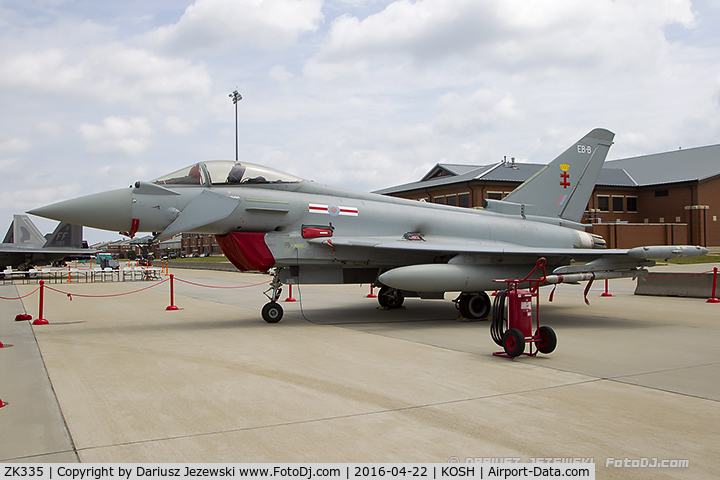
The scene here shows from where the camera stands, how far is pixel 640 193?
54062 millimetres

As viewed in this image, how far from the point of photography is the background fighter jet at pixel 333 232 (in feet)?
30.1

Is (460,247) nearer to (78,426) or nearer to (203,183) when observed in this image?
(203,183)

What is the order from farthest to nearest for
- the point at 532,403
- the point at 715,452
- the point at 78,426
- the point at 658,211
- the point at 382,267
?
the point at 658,211 < the point at 382,267 < the point at 532,403 < the point at 78,426 < the point at 715,452

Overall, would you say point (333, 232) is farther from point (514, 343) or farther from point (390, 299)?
point (514, 343)

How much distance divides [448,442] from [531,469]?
600 millimetres

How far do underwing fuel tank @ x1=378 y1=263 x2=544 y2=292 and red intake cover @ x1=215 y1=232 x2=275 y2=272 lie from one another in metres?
2.13

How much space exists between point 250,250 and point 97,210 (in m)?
2.60

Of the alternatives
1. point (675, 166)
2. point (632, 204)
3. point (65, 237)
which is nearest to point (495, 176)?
point (632, 204)

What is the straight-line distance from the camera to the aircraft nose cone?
28.7 feet

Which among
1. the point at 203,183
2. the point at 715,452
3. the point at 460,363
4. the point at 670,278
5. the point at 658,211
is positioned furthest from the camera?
the point at 658,211

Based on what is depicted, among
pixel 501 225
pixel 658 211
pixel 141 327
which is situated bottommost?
pixel 141 327

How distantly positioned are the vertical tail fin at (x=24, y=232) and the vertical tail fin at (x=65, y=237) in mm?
1025

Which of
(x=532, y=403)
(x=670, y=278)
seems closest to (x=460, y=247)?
(x=532, y=403)

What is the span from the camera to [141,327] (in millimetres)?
10023
